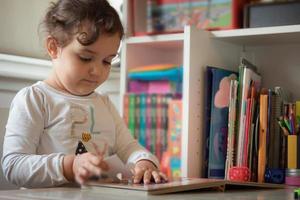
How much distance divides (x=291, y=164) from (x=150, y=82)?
1.83ft

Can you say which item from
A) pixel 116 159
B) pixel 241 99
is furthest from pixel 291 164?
pixel 116 159

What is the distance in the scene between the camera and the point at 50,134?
121cm

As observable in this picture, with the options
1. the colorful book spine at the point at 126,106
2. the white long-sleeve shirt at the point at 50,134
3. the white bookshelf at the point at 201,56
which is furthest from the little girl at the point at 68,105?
the colorful book spine at the point at 126,106

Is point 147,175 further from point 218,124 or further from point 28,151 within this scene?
point 218,124

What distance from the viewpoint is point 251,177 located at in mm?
1500

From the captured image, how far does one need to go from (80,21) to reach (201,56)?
424 millimetres

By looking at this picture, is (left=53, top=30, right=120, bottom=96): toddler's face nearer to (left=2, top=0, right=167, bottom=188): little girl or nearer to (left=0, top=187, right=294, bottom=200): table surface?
(left=2, top=0, right=167, bottom=188): little girl

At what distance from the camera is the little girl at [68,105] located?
3.73 ft

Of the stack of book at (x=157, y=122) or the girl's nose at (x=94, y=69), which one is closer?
the girl's nose at (x=94, y=69)

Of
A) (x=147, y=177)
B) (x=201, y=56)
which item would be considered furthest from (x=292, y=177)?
(x=147, y=177)

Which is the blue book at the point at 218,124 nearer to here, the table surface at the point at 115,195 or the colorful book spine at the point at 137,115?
the colorful book spine at the point at 137,115

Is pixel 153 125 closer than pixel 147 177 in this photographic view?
No

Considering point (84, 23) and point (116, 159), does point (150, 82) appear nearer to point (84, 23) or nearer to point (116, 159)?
point (116, 159)

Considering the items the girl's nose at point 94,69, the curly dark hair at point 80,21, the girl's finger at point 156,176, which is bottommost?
the girl's finger at point 156,176
